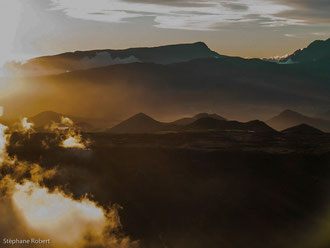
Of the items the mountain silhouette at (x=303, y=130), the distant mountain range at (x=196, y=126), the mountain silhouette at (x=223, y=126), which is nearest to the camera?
the mountain silhouette at (x=303, y=130)

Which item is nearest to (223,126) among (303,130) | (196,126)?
(196,126)

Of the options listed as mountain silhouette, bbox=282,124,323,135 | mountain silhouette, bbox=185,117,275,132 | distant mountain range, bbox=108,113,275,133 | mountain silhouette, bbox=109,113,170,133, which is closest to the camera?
mountain silhouette, bbox=282,124,323,135

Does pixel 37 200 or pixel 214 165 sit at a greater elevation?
pixel 214 165

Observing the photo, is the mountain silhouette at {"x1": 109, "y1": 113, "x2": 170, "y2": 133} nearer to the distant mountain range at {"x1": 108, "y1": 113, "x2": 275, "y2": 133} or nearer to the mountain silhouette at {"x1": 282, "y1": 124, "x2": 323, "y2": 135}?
the distant mountain range at {"x1": 108, "y1": 113, "x2": 275, "y2": 133}

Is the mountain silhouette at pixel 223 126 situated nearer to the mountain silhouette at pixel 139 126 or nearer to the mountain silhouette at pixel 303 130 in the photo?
the mountain silhouette at pixel 303 130

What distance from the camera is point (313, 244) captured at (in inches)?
2339

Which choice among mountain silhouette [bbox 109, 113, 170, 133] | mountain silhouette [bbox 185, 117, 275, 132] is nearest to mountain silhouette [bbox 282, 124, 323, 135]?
mountain silhouette [bbox 185, 117, 275, 132]

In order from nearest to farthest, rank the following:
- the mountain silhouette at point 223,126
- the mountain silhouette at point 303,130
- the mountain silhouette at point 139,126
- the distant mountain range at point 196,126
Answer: the mountain silhouette at point 303,130 → the distant mountain range at point 196,126 → the mountain silhouette at point 223,126 → the mountain silhouette at point 139,126

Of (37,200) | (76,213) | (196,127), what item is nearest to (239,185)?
(76,213)

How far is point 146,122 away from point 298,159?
9914cm

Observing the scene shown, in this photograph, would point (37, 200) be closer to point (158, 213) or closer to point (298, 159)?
point (158, 213)

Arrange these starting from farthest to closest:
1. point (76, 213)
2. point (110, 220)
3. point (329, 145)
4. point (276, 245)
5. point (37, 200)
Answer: point (329, 145) → point (37, 200) → point (76, 213) → point (110, 220) → point (276, 245)

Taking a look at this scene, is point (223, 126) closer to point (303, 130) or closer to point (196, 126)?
point (196, 126)

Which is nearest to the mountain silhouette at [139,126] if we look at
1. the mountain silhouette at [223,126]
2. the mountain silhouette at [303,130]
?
the mountain silhouette at [223,126]
